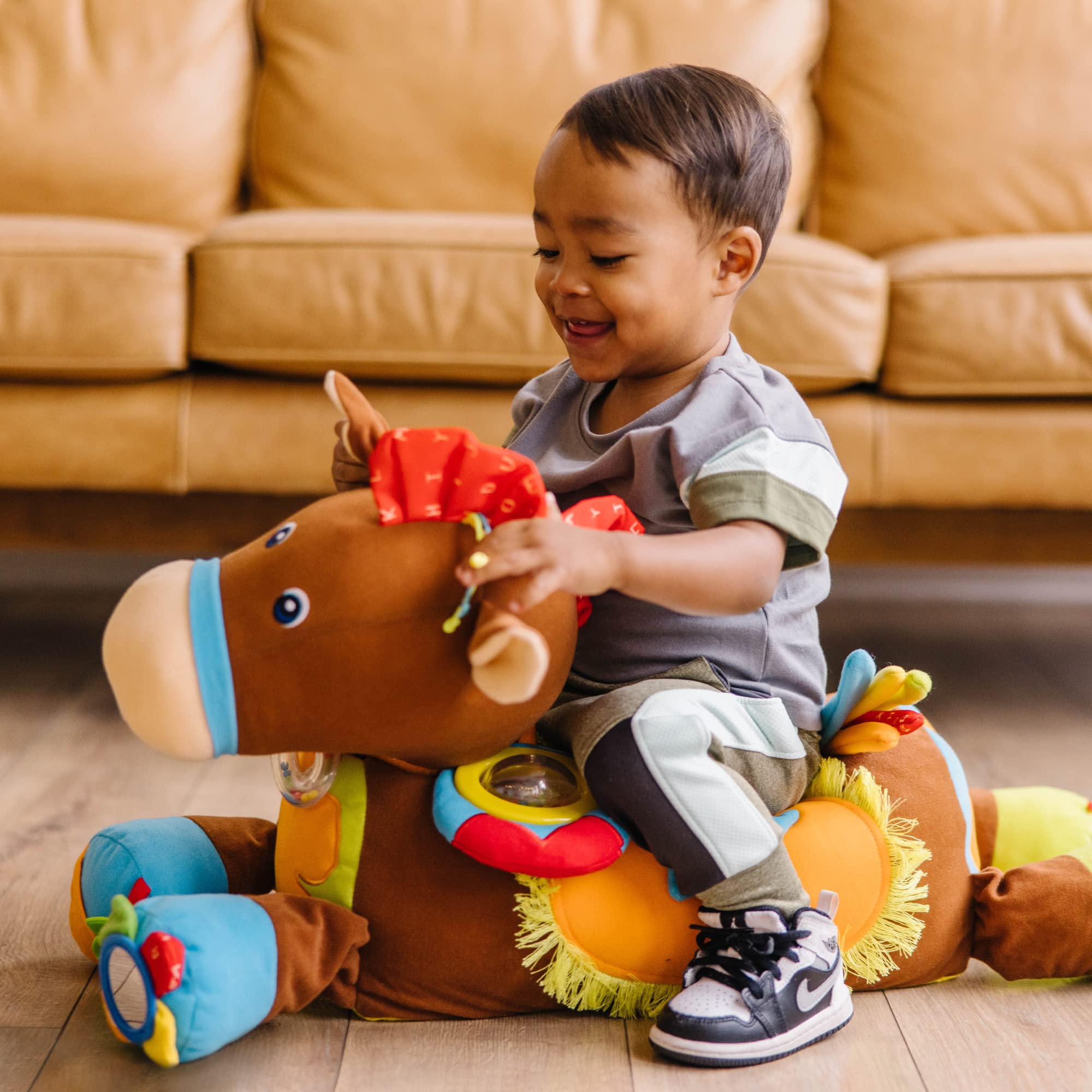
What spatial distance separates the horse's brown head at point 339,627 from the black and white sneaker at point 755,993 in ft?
0.73

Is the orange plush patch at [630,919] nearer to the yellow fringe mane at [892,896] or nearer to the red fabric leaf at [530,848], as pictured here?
the red fabric leaf at [530,848]

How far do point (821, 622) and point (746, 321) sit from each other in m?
0.70

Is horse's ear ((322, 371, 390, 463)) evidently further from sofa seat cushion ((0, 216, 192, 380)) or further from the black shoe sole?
sofa seat cushion ((0, 216, 192, 380))

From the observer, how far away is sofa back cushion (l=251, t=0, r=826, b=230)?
6.28ft

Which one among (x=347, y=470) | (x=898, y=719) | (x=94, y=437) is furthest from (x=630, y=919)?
(x=94, y=437)

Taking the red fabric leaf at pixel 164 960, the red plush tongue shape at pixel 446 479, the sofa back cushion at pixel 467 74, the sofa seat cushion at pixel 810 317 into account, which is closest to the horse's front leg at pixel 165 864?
the red fabric leaf at pixel 164 960

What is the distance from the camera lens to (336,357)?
1.52 metres

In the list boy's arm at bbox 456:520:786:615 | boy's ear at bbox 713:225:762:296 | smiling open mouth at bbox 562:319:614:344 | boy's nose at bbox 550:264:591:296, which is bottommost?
boy's arm at bbox 456:520:786:615

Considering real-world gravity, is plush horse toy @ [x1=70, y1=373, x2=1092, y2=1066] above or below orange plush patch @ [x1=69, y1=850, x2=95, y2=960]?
above

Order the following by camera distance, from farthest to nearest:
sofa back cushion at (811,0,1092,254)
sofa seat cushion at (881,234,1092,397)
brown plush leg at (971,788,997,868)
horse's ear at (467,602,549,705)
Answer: sofa back cushion at (811,0,1092,254)
sofa seat cushion at (881,234,1092,397)
brown plush leg at (971,788,997,868)
horse's ear at (467,602,549,705)

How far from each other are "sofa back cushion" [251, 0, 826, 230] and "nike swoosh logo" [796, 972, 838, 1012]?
134 centimetres

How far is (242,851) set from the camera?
994 mm

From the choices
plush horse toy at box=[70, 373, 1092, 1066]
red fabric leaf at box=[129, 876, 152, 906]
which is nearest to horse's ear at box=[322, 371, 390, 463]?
plush horse toy at box=[70, 373, 1092, 1066]

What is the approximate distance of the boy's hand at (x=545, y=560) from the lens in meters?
0.73
